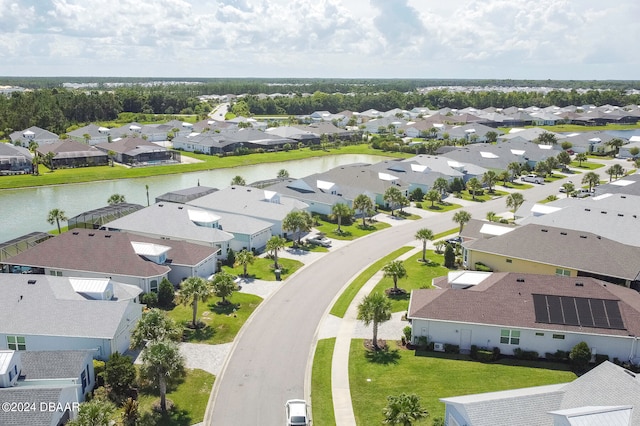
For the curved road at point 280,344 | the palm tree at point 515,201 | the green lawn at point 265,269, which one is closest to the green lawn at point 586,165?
the palm tree at point 515,201

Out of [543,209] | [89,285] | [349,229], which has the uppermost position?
[543,209]

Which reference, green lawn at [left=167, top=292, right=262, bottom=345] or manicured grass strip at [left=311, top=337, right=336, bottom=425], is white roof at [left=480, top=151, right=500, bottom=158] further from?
manicured grass strip at [left=311, top=337, right=336, bottom=425]

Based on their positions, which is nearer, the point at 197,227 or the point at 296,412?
the point at 296,412

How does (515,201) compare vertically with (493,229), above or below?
below

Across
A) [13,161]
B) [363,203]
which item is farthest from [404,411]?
[13,161]

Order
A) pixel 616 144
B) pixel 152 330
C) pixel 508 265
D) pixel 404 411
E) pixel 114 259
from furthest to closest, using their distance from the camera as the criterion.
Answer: pixel 616 144 → pixel 508 265 → pixel 114 259 → pixel 152 330 → pixel 404 411

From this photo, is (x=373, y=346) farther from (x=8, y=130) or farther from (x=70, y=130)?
(x=70, y=130)

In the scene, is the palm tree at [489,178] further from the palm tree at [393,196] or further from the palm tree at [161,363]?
the palm tree at [161,363]

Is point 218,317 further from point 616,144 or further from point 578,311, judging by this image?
point 616,144
